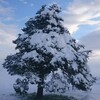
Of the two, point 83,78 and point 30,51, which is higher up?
point 30,51

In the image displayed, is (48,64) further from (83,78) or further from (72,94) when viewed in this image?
(72,94)

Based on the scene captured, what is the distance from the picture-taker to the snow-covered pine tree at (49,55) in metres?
24.5

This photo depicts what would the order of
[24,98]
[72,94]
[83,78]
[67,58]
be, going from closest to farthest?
[67,58], [83,78], [24,98], [72,94]

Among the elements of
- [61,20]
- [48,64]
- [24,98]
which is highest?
[61,20]

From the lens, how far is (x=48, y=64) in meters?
24.6

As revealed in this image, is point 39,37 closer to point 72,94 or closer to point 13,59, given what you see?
point 13,59

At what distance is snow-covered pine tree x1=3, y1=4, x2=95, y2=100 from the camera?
24.5 metres

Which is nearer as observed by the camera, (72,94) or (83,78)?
(83,78)

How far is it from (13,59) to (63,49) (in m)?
5.17

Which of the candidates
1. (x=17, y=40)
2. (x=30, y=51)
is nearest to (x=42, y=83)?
(x=30, y=51)

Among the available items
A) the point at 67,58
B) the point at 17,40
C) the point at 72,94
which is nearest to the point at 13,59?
the point at 17,40

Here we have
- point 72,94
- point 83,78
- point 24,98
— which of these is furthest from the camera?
point 72,94

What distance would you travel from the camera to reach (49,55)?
2458 cm

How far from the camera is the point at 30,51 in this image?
2541cm
